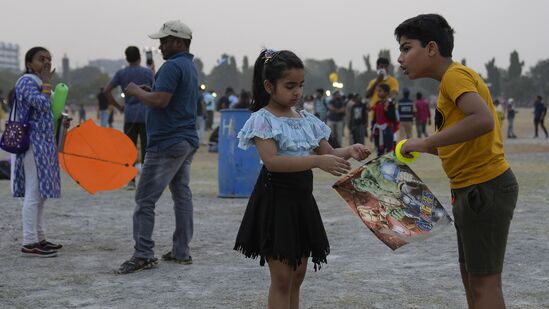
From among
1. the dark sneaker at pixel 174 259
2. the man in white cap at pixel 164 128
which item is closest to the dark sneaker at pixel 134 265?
the man in white cap at pixel 164 128

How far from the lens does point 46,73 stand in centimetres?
657

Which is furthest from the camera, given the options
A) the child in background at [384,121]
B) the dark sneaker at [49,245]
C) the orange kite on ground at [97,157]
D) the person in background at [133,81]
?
the child in background at [384,121]

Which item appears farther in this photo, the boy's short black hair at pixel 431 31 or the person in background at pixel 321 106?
the person in background at pixel 321 106

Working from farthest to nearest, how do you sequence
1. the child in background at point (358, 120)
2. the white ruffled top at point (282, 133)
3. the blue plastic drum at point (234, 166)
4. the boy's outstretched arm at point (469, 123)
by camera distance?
the child in background at point (358, 120) → the blue plastic drum at point (234, 166) → the white ruffled top at point (282, 133) → the boy's outstretched arm at point (469, 123)

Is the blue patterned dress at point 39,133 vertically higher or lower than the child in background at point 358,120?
higher

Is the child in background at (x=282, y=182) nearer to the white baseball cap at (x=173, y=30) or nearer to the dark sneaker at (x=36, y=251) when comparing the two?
the white baseball cap at (x=173, y=30)

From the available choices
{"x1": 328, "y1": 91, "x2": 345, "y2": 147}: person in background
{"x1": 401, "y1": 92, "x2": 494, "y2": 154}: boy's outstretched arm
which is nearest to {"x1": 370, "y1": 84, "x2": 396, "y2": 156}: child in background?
{"x1": 328, "y1": 91, "x2": 345, "y2": 147}: person in background

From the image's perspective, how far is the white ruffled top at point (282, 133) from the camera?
372 centimetres

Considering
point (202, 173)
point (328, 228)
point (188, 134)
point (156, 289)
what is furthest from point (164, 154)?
point (202, 173)

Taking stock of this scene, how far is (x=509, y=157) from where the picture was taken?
57.1 feet

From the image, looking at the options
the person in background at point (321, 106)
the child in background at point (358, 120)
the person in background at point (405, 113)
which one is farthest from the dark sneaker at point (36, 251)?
the person in background at point (321, 106)

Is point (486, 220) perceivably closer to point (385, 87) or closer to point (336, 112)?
point (385, 87)

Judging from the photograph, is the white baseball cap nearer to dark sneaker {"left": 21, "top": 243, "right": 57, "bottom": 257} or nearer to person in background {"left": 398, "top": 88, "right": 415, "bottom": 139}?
dark sneaker {"left": 21, "top": 243, "right": 57, "bottom": 257}

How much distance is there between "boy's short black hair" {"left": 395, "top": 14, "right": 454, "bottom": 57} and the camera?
3.46 metres
